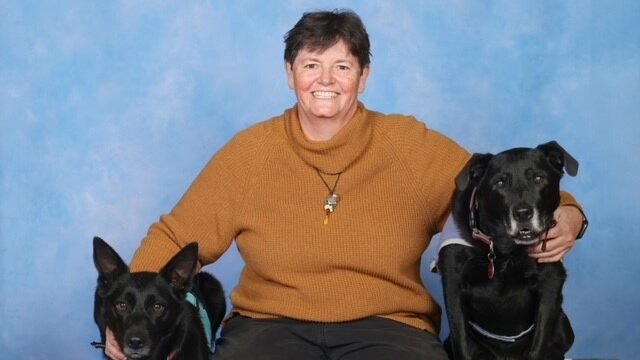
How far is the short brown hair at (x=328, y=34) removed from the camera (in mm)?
3094

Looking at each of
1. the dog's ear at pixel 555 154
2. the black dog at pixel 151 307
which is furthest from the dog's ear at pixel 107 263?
the dog's ear at pixel 555 154

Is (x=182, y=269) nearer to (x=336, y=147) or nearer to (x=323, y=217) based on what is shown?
(x=323, y=217)

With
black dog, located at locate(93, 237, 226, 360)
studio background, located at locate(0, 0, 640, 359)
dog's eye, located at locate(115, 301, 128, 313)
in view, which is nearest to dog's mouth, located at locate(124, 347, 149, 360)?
black dog, located at locate(93, 237, 226, 360)

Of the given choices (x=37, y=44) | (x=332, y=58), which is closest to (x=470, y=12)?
(x=332, y=58)

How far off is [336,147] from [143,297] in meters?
0.73

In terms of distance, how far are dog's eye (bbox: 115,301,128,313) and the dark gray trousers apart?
30cm

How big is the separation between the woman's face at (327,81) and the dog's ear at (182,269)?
562 mm

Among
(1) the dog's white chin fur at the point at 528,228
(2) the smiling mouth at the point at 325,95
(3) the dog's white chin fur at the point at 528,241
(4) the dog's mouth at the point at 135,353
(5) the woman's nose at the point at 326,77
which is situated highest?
(5) the woman's nose at the point at 326,77

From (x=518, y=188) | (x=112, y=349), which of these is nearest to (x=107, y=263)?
(x=112, y=349)

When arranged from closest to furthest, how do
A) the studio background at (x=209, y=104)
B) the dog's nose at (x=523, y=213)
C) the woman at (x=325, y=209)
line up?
the dog's nose at (x=523, y=213)
the woman at (x=325, y=209)
the studio background at (x=209, y=104)

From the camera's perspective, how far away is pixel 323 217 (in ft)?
10.0

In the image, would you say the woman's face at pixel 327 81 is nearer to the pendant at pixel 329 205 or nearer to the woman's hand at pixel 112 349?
the pendant at pixel 329 205

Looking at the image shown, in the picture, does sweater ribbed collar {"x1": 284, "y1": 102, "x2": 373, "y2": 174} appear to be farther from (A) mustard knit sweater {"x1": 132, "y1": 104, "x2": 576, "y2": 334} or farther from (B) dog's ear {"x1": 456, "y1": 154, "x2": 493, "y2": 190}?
(B) dog's ear {"x1": 456, "y1": 154, "x2": 493, "y2": 190}

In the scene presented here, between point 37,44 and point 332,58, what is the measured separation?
1495 millimetres
